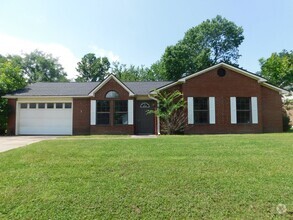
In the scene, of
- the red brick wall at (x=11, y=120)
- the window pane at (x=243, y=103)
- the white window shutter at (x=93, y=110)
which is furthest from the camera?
the red brick wall at (x=11, y=120)

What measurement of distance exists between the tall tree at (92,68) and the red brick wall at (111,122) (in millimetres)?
Answer: 38680

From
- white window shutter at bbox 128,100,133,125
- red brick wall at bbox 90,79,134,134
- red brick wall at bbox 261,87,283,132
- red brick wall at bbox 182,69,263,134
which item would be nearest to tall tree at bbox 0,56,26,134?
red brick wall at bbox 90,79,134,134

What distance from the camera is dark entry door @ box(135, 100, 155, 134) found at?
1861 centimetres

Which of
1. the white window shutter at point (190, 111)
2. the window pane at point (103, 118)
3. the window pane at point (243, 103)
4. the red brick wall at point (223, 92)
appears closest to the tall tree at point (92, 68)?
the window pane at point (103, 118)

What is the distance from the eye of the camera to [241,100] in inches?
697

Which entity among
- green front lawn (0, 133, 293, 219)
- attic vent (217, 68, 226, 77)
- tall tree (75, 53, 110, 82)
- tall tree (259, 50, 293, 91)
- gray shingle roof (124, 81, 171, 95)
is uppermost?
tall tree (75, 53, 110, 82)

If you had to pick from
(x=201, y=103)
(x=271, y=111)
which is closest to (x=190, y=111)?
(x=201, y=103)

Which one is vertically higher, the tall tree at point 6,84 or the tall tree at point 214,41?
the tall tree at point 214,41

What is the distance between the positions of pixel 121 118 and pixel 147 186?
13.4 m

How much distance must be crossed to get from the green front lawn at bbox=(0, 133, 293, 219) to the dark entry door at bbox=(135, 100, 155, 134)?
36.5 feet

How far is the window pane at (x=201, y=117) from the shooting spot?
57.6ft

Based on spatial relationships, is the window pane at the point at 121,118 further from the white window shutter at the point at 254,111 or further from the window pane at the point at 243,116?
the white window shutter at the point at 254,111

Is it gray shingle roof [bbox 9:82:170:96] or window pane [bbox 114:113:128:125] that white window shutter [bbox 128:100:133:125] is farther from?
gray shingle roof [bbox 9:82:170:96]

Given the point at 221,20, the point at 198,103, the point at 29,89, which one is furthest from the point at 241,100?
the point at 221,20
